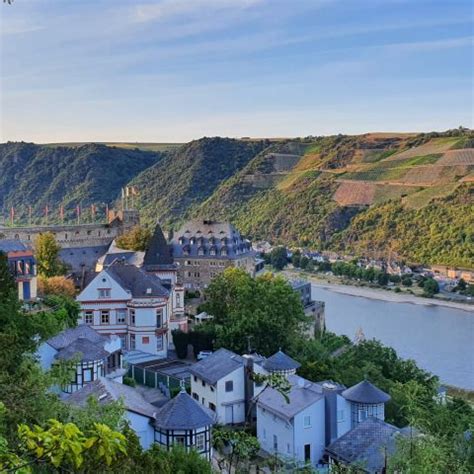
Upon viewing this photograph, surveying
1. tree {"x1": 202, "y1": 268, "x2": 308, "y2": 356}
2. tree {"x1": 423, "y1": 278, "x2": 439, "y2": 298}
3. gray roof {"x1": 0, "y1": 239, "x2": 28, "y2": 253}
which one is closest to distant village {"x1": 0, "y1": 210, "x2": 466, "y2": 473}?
gray roof {"x1": 0, "y1": 239, "x2": 28, "y2": 253}

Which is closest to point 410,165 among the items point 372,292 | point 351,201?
point 351,201

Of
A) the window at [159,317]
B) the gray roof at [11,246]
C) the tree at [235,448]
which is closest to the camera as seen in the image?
the tree at [235,448]

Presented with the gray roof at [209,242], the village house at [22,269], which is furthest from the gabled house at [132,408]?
the gray roof at [209,242]

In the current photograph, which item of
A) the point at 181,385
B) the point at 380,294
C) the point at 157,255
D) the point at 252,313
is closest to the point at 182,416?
the point at 181,385

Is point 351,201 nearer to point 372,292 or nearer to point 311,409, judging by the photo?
point 372,292

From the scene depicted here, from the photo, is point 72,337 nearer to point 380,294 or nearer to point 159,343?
point 159,343

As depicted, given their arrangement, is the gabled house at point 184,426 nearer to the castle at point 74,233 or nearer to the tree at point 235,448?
the tree at point 235,448

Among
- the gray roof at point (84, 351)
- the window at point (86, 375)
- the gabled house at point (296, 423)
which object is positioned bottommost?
the gabled house at point (296, 423)

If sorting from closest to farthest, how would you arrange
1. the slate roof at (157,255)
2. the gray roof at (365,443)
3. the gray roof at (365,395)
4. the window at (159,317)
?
the gray roof at (365,443) → the gray roof at (365,395) → the window at (159,317) → the slate roof at (157,255)
